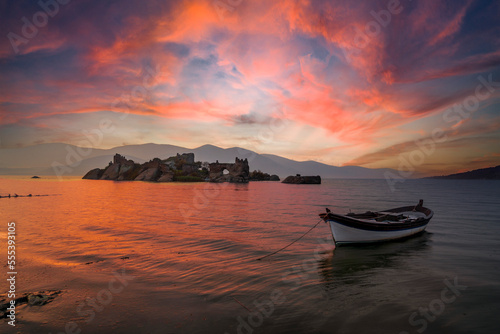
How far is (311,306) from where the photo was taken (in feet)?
26.3

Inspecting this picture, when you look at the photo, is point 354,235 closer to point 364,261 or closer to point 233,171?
point 364,261

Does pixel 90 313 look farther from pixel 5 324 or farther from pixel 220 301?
pixel 220 301

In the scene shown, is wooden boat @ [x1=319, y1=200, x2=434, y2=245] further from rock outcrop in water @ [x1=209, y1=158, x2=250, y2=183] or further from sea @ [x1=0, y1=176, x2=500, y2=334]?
rock outcrop in water @ [x1=209, y1=158, x2=250, y2=183]

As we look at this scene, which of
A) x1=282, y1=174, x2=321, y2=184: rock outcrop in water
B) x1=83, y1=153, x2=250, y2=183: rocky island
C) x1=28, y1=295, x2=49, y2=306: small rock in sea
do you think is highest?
x1=83, y1=153, x2=250, y2=183: rocky island

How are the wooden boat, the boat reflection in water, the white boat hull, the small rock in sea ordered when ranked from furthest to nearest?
the white boat hull, the wooden boat, the boat reflection in water, the small rock in sea

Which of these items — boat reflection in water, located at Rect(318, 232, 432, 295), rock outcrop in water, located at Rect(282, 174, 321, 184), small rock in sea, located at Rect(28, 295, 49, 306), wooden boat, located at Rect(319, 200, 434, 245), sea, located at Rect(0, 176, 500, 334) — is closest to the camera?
sea, located at Rect(0, 176, 500, 334)

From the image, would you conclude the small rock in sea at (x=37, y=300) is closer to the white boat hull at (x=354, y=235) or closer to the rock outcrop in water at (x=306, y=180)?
the white boat hull at (x=354, y=235)

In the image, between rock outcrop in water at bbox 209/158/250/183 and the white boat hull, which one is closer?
the white boat hull

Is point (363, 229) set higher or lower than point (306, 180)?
lower

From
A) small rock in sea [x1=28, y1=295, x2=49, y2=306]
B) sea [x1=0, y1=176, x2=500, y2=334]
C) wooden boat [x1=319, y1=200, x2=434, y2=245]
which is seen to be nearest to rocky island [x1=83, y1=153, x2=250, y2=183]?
sea [x1=0, y1=176, x2=500, y2=334]

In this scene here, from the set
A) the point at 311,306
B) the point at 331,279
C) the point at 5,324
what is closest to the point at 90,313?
the point at 5,324

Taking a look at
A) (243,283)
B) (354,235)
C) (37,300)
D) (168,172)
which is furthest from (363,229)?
(168,172)

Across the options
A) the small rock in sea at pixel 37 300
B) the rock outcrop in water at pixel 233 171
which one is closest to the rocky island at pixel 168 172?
the rock outcrop in water at pixel 233 171

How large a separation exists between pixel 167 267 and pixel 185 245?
3.94 meters
